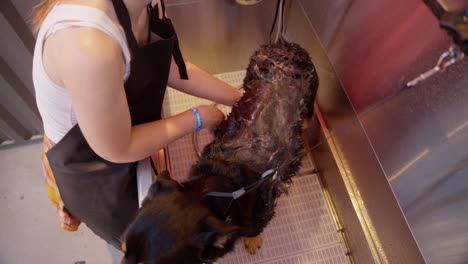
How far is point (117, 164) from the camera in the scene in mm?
1062

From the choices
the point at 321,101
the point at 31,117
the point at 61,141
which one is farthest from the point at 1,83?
the point at 321,101

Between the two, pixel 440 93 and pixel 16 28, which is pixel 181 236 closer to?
pixel 440 93

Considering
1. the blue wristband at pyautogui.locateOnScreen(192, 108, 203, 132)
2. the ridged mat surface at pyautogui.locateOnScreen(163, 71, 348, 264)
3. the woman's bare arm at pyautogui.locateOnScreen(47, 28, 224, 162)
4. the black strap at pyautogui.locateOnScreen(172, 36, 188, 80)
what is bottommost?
the ridged mat surface at pyautogui.locateOnScreen(163, 71, 348, 264)

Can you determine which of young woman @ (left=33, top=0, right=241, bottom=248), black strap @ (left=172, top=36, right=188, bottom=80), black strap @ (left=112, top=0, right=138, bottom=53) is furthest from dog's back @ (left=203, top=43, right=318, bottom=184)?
black strap @ (left=112, top=0, right=138, bottom=53)

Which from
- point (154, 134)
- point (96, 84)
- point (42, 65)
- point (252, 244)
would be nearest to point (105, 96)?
point (96, 84)

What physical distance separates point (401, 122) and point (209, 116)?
718mm

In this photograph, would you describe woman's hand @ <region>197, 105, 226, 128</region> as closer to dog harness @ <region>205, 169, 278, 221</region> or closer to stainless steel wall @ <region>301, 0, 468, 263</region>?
dog harness @ <region>205, 169, 278, 221</region>

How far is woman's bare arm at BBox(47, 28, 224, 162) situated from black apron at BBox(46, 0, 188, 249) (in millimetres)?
136

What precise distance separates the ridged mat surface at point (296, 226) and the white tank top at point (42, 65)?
767mm

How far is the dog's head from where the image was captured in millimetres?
900

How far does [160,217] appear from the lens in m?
0.91

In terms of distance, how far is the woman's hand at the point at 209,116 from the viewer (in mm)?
1273

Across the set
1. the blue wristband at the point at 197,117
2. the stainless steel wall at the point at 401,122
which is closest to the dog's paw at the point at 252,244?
the stainless steel wall at the point at 401,122

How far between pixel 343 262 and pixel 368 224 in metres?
0.26
